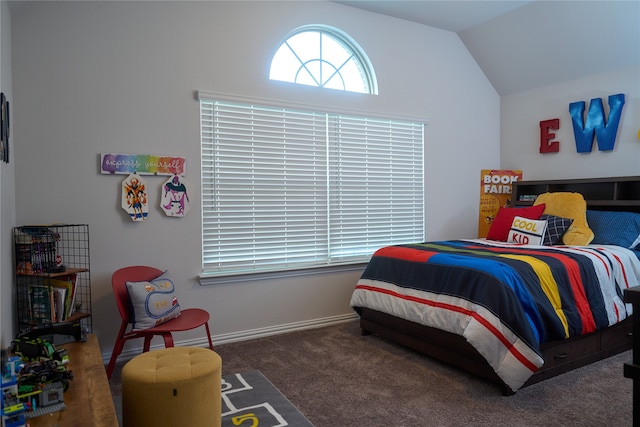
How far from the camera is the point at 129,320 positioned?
2.73 metres

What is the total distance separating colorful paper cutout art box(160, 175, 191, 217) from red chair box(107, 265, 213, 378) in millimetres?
461

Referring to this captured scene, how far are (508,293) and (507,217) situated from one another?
180cm

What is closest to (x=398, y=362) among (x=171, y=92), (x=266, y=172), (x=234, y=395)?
(x=234, y=395)

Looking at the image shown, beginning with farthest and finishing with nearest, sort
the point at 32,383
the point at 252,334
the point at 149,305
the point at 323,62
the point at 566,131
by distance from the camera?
the point at 566,131 < the point at 323,62 < the point at 252,334 < the point at 149,305 < the point at 32,383

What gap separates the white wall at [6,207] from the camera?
6.92 feet

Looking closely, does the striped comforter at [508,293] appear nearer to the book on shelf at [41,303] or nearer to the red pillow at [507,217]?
the red pillow at [507,217]

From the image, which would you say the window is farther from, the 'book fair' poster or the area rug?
the area rug

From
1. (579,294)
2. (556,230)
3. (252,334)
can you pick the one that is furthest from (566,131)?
(252,334)

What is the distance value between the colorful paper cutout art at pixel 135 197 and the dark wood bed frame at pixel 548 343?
6.08 ft

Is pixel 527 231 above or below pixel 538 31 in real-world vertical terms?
below

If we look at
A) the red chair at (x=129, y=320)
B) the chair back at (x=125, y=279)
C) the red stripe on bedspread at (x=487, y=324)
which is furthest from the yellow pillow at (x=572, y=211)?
the chair back at (x=125, y=279)

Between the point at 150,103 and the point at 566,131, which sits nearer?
the point at 150,103

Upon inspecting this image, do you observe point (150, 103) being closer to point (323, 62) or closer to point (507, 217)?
point (323, 62)

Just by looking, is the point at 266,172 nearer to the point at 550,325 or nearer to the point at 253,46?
the point at 253,46
